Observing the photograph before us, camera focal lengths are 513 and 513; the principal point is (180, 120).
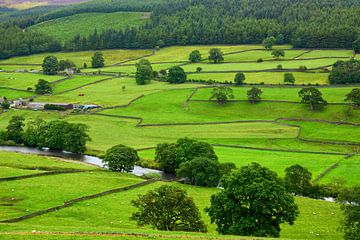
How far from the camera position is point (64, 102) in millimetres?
165250

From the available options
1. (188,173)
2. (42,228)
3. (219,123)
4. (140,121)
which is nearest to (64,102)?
(140,121)

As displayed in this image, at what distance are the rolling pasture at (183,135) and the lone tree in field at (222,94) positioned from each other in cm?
223

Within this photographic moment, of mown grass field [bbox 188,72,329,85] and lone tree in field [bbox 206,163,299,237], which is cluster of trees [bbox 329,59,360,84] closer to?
mown grass field [bbox 188,72,329,85]

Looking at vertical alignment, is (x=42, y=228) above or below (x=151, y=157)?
above

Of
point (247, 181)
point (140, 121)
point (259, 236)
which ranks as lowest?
point (140, 121)

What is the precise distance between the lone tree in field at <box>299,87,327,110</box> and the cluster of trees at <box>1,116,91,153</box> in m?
61.3

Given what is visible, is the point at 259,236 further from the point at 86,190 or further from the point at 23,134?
the point at 23,134

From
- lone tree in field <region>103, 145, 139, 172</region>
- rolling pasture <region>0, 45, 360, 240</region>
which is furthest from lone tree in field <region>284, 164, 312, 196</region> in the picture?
lone tree in field <region>103, 145, 139, 172</region>

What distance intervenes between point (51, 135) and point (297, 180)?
61565 millimetres

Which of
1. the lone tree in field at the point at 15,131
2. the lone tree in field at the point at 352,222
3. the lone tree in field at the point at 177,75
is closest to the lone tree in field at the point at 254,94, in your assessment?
the lone tree in field at the point at 177,75

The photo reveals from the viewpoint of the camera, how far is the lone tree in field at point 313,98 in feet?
458

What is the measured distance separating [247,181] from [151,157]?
55.8 m

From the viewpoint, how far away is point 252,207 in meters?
53.9

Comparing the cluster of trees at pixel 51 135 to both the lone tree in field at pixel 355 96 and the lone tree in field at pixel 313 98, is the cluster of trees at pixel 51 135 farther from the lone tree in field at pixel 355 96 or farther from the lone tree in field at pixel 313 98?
the lone tree in field at pixel 355 96
